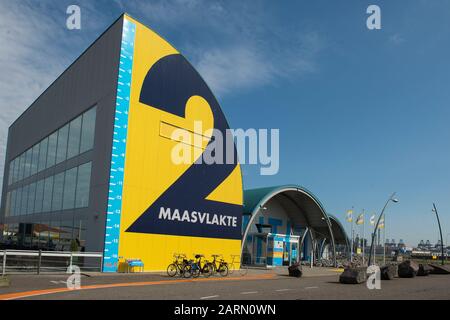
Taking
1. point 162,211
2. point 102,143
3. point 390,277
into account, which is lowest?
point 390,277

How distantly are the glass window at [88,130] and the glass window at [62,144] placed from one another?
3.83 metres

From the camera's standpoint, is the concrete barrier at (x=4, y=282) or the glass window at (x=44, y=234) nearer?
the concrete barrier at (x=4, y=282)

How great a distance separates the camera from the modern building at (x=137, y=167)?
21.9 meters

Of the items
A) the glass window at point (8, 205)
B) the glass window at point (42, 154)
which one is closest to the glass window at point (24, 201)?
the glass window at point (42, 154)

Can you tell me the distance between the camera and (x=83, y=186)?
80.1ft

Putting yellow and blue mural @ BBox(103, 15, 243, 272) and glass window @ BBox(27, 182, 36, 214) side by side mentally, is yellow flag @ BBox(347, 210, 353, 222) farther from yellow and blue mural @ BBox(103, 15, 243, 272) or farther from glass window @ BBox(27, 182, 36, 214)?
glass window @ BBox(27, 182, 36, 214)

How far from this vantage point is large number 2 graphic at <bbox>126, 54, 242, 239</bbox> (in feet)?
76.9

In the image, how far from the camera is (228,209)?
93.1ft

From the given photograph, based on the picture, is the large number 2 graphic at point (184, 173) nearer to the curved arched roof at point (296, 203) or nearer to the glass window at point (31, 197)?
the curved arched roof at point (296, 203)

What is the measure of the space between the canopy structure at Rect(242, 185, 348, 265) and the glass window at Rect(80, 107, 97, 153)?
13.9m

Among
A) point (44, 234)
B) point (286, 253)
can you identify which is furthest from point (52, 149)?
point (286, 253)
